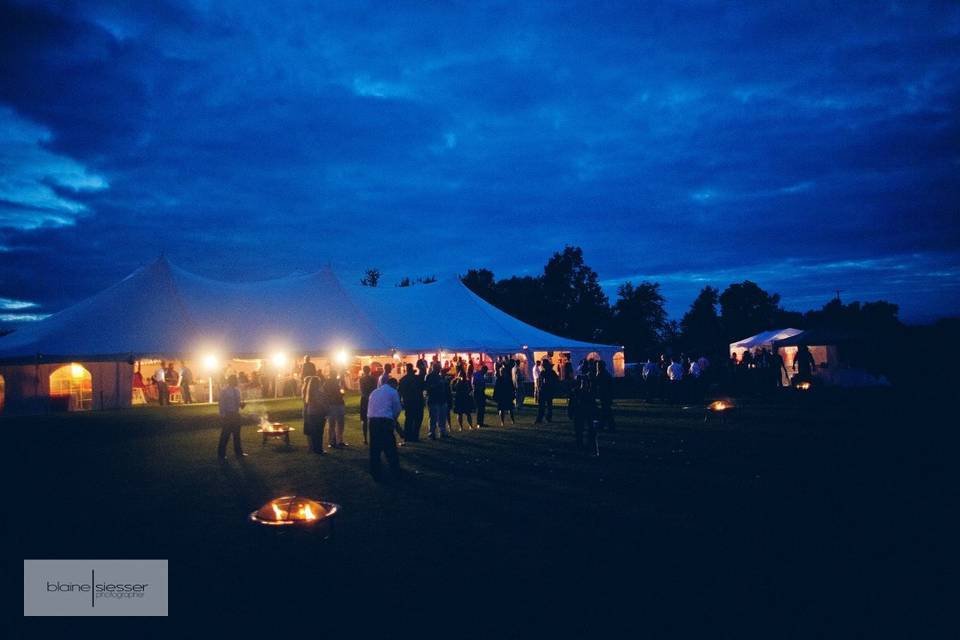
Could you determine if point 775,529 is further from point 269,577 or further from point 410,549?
point 269,577

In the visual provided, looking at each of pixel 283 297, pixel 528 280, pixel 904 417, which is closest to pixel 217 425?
pixel 283 297

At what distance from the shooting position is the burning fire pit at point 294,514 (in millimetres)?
4766

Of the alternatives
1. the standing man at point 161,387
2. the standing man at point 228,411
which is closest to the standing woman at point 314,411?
the standing man at point 228,411

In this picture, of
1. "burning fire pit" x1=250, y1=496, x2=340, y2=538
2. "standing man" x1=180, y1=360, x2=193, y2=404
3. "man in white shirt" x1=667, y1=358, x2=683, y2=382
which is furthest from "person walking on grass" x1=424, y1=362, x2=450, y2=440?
"standing man" x1=180, y1=360, x2=193, y2=404

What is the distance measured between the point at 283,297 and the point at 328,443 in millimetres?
11353

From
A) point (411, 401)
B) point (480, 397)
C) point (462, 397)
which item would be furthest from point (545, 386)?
point (411, 401)

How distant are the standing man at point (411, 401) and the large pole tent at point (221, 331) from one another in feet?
30.5

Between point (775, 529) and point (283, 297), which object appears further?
point (283, 297)

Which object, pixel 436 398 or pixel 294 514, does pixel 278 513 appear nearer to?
pixel 294 514

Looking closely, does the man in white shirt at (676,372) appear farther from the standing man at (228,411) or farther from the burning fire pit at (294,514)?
the burning fire pit at (294,514)

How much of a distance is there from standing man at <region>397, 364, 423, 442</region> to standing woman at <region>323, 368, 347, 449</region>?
1253mm

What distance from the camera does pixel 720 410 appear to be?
607 inches

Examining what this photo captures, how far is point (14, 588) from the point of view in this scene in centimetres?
447

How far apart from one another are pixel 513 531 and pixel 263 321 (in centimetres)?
1714
